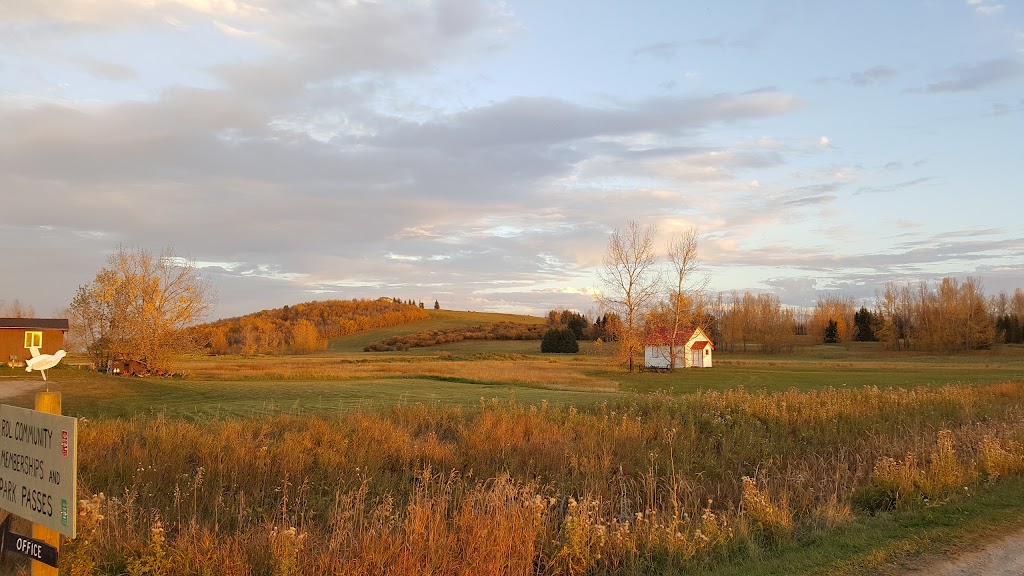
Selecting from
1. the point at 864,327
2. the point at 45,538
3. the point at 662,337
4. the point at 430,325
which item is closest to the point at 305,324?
the point at 430,325

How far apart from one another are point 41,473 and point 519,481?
708 centimetres

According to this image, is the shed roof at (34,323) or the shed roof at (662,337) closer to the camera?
the shed roof at (34,323)

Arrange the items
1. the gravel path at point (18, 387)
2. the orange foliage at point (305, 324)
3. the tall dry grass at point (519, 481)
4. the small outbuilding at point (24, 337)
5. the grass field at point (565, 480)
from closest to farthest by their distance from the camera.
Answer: the tall dry grass at point (519, 481) → the grass field at point (565, 480) → the gravel path at point (18, 387) → the small outbuilding at point (24, 337) → the orange foliage at point (305, 324)

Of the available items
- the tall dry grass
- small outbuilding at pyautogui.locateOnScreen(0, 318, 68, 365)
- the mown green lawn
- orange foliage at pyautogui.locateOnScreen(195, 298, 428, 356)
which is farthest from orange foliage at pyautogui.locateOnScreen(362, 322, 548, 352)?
the tall dry grass

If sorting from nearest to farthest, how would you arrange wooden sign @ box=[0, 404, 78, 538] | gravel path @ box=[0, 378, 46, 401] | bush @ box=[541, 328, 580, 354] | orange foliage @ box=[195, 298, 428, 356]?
wooden sign @ box=[0, 404, 78, 538]
gravel path @ box=[0, 378, 46, 401]
bush @ box=[541, 328, 580, 354]
orange foliage @ box=[195, 298, 428, 356]

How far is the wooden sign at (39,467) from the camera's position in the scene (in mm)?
4520

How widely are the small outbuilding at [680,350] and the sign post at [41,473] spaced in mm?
59350

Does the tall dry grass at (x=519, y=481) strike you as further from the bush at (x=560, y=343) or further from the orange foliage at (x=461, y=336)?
the orange foliage at (x=461, y=336)

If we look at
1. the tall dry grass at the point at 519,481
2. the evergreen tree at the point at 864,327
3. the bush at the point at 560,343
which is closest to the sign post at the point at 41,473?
the tall dry grass at the point at 519,481

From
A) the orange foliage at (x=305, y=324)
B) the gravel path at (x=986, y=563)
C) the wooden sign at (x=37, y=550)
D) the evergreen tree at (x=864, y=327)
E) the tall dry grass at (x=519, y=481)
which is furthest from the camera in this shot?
the evergreen tree at (x=864, y=327)

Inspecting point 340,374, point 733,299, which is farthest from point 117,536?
point 733,299

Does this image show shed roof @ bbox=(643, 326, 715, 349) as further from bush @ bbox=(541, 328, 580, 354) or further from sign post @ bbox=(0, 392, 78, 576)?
sign post @ bbox=(0, 392, 78, 576)

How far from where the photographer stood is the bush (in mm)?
96500

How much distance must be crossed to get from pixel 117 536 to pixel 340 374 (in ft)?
132
